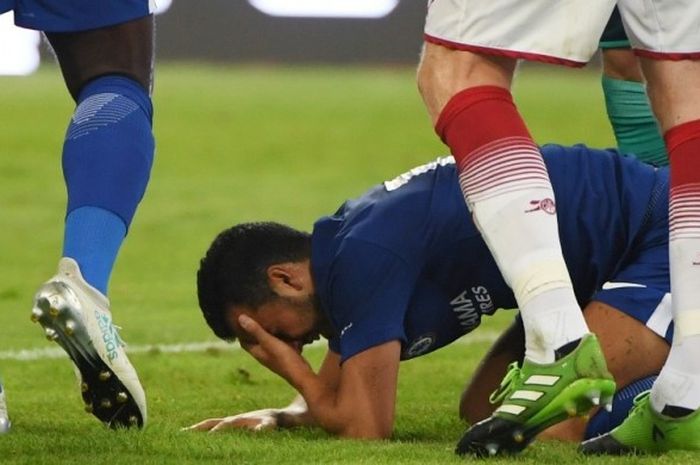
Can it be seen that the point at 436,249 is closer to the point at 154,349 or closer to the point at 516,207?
the point at 516,207

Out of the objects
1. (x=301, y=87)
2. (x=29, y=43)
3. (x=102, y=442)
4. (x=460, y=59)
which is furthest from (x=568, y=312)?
(x=29, y=43)

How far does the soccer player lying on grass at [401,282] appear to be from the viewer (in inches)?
125

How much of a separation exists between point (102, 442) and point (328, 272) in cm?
64

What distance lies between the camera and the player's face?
333cm

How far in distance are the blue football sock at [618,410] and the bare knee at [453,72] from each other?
83 cm

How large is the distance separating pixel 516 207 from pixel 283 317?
0.87 m

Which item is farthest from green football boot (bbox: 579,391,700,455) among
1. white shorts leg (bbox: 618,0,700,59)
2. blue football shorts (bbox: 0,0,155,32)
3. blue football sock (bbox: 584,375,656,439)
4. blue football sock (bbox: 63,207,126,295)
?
blue football shorts (bbox: 0,0,155,32)

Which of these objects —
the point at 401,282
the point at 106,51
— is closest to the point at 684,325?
the point at 401,282

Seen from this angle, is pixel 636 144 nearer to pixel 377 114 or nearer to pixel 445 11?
pixel 445 11

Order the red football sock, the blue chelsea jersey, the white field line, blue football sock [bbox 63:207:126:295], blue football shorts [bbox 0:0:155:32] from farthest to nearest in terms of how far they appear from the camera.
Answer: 1. the white field line
2. the blue chelsea jersey
3. blue football shorts [bbox 0:0:155:32]
4. blue football sock [bbox 63:207:126:295]
5. the red football sock

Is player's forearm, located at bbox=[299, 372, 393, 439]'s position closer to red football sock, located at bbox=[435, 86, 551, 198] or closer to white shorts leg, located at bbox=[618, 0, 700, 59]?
red football sock, located at bbox=[435, 86, 551, 198]

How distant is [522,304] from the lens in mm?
2582

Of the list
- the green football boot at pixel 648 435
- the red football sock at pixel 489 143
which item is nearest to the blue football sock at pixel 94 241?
the red football sock at pixel 489 143

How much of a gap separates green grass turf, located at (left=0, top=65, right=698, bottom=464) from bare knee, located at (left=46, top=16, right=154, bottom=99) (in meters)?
0.72
